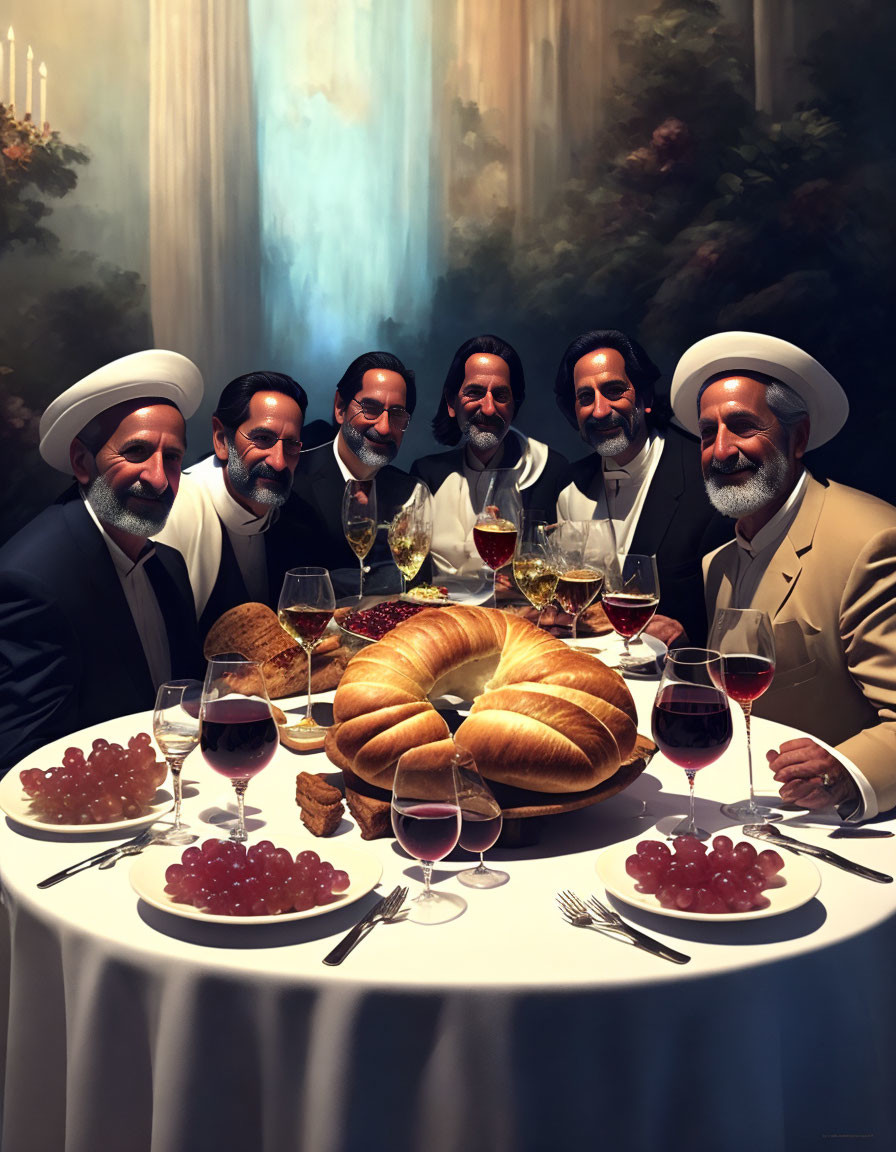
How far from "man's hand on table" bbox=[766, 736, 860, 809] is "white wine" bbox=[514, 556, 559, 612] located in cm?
96

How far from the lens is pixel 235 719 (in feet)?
5.57

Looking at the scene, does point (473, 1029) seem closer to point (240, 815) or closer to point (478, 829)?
point (478, 829)

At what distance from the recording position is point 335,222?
6293 millimetres

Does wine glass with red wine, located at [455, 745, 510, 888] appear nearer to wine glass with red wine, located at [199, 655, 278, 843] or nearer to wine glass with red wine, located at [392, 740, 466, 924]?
wine glass with red wine, located at [392, 740, 466, 924]

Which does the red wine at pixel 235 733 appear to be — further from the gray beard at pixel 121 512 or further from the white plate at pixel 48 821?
the gray beard at pixel 121 512

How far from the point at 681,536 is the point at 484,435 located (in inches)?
44.9

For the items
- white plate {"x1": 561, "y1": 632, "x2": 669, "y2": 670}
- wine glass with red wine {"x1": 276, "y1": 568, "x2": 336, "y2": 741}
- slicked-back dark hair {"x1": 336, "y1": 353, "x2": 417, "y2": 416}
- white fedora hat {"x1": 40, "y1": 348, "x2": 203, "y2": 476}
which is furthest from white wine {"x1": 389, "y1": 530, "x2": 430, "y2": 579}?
slicked-back dark hair {"x1": 336, "y1": 353, "x2": 417, "y2": 416}

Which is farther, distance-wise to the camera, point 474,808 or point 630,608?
point 630,608

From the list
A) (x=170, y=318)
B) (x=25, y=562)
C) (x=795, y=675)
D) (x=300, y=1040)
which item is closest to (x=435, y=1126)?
(x=300, y=1040)

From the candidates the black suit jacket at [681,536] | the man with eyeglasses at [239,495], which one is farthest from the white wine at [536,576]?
the black suit jacket at [681,536]

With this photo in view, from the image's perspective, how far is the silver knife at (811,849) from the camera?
1673 mm

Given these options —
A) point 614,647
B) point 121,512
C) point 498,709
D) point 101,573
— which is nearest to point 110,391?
point 121,512

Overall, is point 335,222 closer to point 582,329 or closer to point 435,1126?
point 582,329

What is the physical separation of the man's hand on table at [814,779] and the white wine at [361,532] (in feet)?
6.25
